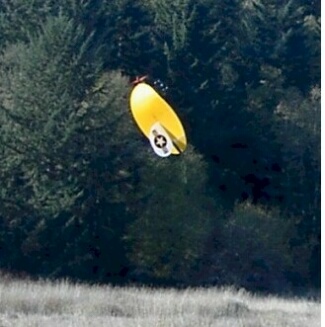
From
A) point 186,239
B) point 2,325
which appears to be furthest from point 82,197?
point 2,325

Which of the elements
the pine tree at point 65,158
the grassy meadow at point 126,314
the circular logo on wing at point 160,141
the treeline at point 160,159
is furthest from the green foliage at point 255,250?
the circular logo on wing at point 160,141

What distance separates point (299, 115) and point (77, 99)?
6248 mm

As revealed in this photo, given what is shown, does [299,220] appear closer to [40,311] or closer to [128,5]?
[128,5]

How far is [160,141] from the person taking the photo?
413cm

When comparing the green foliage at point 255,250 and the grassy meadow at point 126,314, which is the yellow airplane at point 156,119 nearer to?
the grassy meadow at point 126,314

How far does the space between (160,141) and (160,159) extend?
1075 inches

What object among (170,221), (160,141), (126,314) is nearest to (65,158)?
(170,221)

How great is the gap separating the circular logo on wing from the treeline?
82.2 feet

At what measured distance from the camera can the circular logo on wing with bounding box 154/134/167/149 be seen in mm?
4105

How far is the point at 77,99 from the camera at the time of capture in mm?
30141

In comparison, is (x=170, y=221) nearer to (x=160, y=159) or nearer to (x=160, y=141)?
(x=160, y=159)

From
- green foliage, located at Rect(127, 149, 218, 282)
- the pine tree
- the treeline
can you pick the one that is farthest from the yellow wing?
green foliage, located at Rect(127, 149, 218, 282)

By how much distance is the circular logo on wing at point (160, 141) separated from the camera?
411 cm

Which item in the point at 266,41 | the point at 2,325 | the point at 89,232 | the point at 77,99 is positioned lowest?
the point at 2,325
